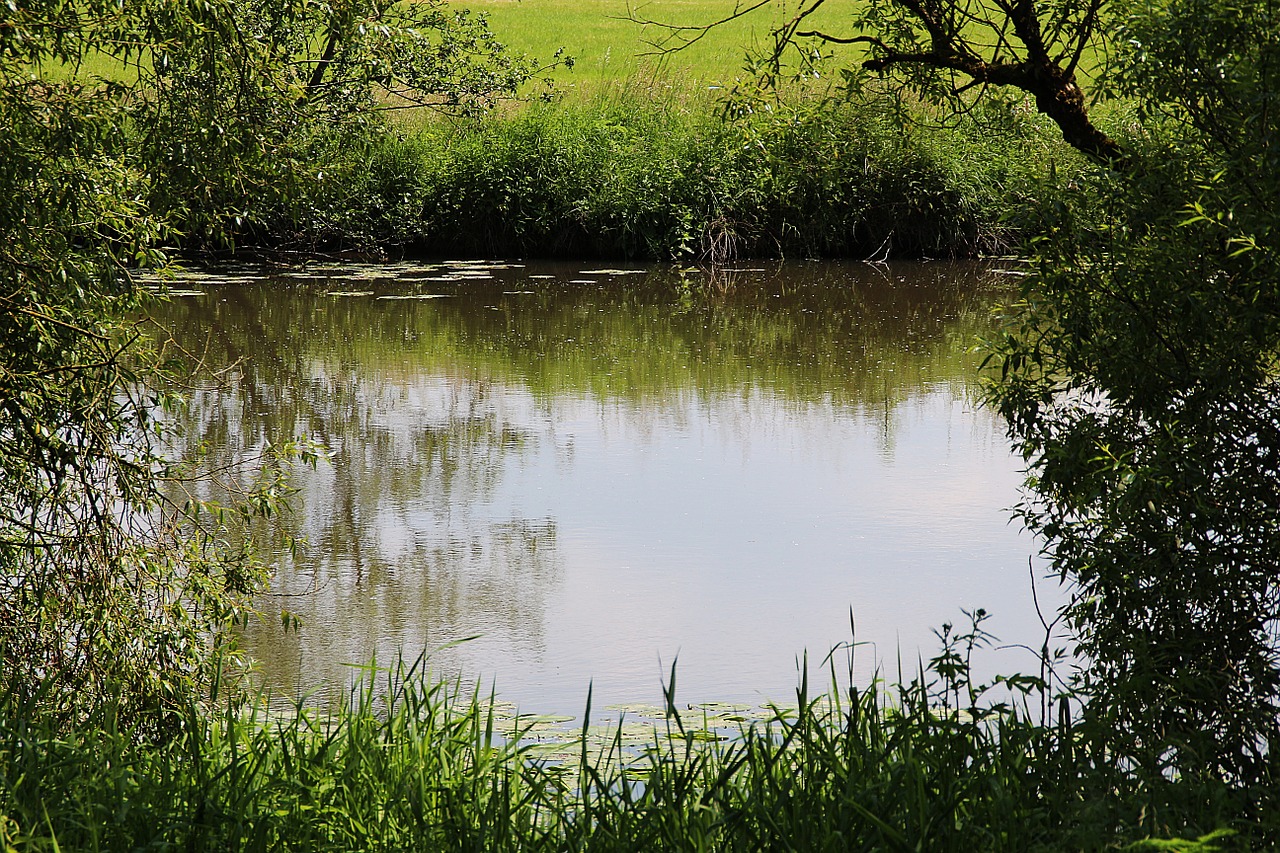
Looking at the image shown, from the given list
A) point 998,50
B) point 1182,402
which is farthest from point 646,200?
point 1182,402

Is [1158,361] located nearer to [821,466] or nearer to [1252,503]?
[1252,503]

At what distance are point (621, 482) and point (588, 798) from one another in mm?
4965

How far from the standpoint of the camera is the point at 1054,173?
154 inches

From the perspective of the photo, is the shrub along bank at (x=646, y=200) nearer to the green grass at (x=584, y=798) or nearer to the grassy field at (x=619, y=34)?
the grassy field at (x=619, y=34)

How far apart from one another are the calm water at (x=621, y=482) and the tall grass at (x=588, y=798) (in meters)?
0.99

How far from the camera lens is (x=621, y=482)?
26.4 ft

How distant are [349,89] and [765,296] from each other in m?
4.68

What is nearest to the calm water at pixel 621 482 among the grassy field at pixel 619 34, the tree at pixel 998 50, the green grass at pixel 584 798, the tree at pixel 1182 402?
the green grass at pixel 584 798

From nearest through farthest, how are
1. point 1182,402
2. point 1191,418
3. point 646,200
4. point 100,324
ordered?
point 1191,418 → point 1182,402 → point 100,324 → point 646,200

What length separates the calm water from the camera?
5586 millimetres

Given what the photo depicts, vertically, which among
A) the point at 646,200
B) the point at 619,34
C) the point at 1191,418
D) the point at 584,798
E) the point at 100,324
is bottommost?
the point at 584,798

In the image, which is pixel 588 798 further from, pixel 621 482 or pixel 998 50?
pixel 621 482

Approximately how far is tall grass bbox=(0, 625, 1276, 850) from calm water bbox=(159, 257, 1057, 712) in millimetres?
994

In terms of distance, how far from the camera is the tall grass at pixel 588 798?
281 cm
